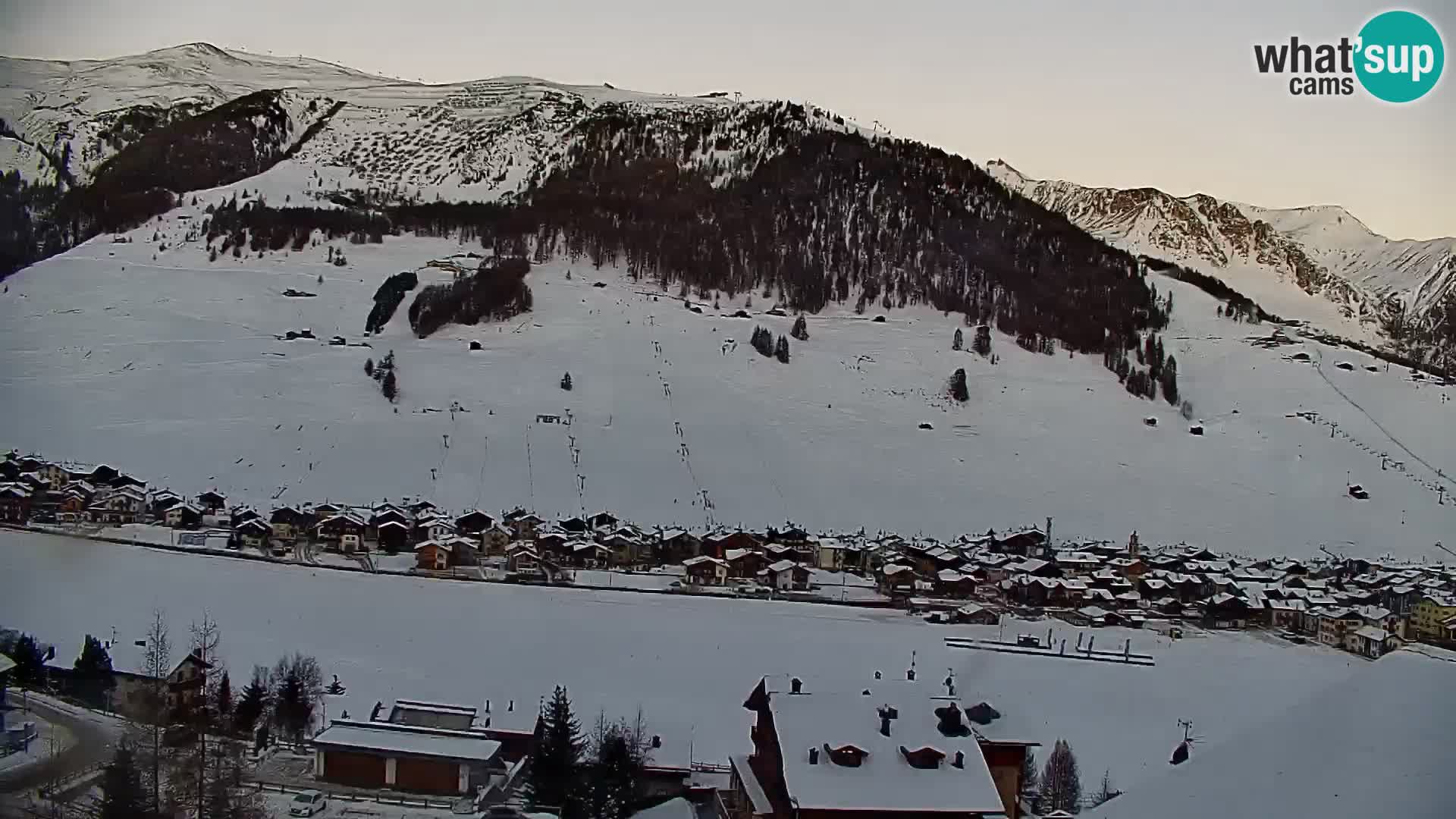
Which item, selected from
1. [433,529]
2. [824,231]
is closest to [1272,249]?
[824,231]

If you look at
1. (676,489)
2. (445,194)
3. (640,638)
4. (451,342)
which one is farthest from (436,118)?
(640,638)

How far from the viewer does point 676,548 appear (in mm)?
12141

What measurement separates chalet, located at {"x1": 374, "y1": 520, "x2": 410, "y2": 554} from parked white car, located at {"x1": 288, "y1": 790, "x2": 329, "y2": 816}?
687 centimetres

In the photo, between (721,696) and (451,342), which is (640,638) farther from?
(451,342)

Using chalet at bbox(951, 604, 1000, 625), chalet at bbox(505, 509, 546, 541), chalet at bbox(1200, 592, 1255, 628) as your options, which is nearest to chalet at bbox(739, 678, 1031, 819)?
chalet at bbox(951, 604, 1000, 625)

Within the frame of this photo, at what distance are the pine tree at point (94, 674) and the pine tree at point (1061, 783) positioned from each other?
441cm

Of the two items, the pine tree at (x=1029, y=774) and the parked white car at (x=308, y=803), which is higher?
the parked white car at (x=308, y=803)

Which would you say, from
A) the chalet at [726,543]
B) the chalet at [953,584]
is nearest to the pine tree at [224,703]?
the chalet at [726,543]

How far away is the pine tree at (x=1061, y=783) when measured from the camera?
525 centimetres

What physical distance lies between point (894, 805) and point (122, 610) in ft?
17.6

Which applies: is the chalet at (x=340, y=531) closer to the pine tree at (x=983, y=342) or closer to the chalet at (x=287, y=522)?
the chalet at (x=287, y=522)

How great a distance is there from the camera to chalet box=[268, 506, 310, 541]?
1134 cm

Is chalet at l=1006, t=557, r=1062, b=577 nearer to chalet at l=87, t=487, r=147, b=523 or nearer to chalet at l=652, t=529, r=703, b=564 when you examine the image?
chalet at l=652, t=529, r=703, b=564

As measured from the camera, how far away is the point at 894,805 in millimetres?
4070
